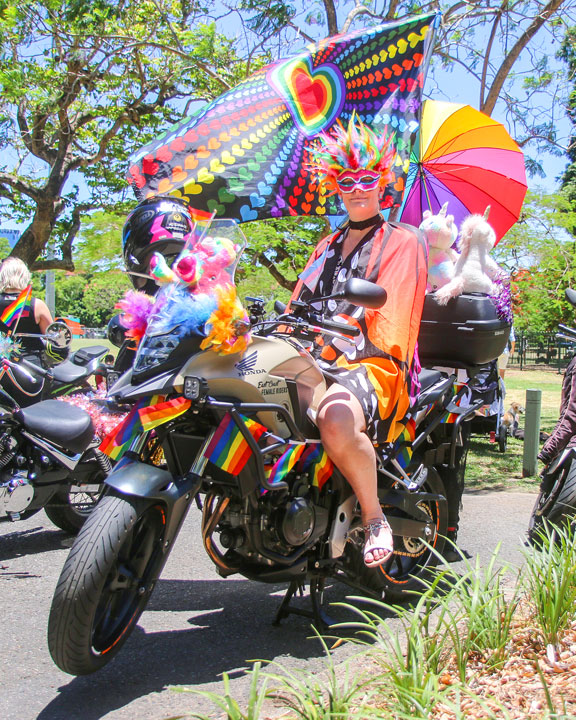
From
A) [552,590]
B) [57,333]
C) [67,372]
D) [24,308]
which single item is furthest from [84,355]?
[552,590]

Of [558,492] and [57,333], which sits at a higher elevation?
[57,333]

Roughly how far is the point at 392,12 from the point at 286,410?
7.65 m

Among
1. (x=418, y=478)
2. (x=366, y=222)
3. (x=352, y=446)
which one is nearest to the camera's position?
(x=352, y=446)

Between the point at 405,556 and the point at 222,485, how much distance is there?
1450 mm

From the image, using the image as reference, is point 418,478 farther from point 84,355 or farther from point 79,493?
point 84,355

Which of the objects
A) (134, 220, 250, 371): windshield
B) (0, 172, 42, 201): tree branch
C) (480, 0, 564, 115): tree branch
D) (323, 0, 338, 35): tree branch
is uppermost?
(323, 0, 338, 35): tree branch

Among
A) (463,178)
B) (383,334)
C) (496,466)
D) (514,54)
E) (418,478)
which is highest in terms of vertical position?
(514,54)

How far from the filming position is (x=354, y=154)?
3590mm

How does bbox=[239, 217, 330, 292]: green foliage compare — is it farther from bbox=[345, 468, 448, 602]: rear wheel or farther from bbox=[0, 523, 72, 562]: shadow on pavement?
bbox=[345, 468, 448, 602]: rear wheel

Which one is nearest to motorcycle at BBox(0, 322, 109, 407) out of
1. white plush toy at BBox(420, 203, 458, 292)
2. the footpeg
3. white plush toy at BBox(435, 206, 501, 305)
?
the footpeg

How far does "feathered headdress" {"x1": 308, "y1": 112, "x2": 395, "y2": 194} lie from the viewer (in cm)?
359

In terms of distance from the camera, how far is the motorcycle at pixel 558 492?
401 centimetres

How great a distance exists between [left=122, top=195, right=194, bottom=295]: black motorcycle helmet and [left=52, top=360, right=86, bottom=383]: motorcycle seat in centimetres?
155

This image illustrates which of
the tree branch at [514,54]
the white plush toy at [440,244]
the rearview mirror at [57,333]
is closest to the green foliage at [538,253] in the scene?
the tree branch at [514,54]
